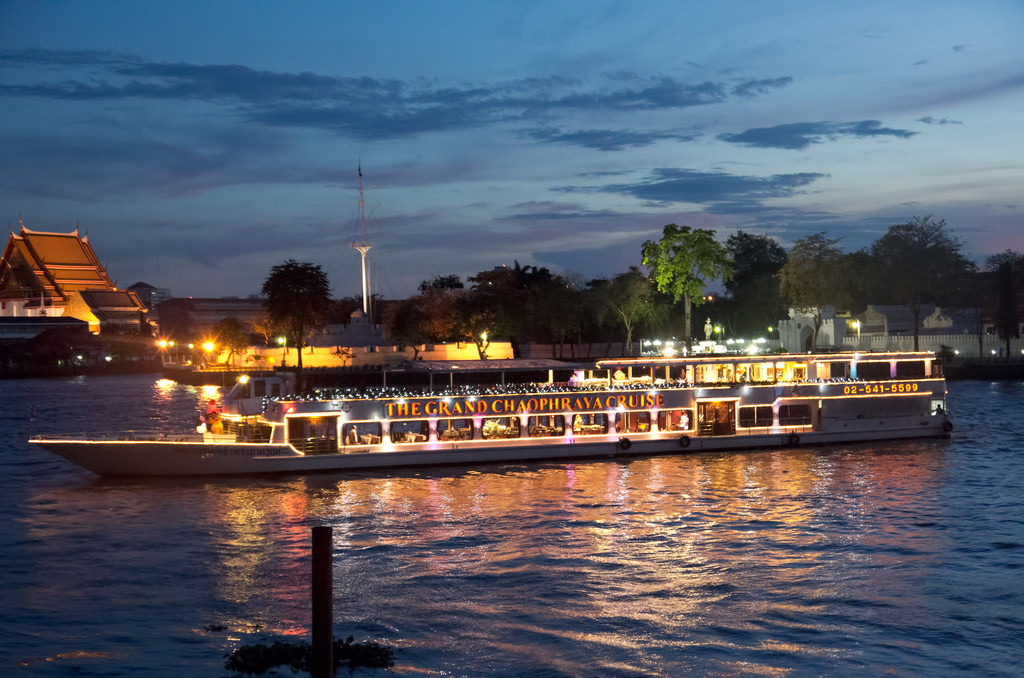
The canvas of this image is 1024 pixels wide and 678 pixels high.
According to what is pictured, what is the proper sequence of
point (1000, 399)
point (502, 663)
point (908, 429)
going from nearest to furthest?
point (502, 663), point (908, 429), point (1000, 399)

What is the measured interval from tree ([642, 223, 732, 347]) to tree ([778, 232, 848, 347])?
57.2 ft

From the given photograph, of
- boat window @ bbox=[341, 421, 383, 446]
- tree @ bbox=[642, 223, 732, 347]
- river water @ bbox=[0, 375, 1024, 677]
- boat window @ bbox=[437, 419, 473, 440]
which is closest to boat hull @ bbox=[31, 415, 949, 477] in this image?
boat window @ bbox=[341, 421, 383, 446]

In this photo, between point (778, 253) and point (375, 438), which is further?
point (778, 253)

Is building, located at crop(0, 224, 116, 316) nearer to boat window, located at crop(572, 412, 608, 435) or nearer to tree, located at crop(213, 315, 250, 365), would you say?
tree, located at crop(213, 315, 250, 365)

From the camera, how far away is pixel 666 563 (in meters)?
23.9

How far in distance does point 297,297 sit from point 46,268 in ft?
263

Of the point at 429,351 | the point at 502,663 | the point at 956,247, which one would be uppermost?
the point at 956,247

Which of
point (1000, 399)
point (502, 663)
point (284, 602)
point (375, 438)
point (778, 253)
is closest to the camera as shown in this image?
point (502, 663)

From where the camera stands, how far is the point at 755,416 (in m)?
43.6

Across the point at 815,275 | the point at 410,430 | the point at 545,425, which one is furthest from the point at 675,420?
the point at 815,275

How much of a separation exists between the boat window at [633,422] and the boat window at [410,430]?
27.5 ft

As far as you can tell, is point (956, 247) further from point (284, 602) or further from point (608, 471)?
point (284, 602)

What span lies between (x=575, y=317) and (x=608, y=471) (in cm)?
5838

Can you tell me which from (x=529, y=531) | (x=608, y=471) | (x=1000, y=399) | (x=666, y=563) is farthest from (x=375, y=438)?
(x=1000, y=399)
